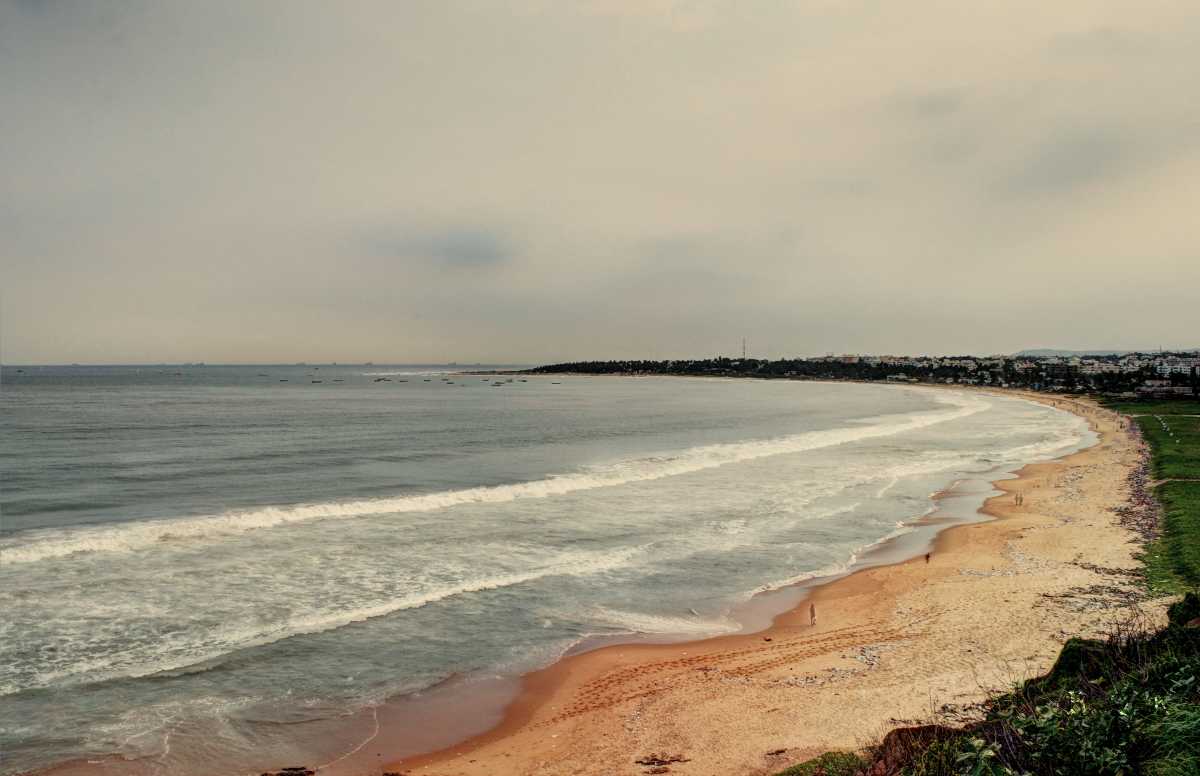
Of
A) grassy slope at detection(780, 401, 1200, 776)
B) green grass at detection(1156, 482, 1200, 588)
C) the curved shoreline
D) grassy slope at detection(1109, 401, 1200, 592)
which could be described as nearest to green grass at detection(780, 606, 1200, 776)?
grassy slope at detection(780, 401, 1200, 776)

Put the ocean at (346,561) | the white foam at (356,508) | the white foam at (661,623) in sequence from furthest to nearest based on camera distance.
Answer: the white foam at (356,508) < the white foam at (661,623) < the ocean at (346,561)

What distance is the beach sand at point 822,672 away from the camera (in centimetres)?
1026

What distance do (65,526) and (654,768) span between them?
24.3 m

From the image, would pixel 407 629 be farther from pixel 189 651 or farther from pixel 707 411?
pixel 707 411

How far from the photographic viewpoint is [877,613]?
53.6ft

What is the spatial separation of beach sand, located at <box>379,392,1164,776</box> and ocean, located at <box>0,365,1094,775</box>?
5.64 feet

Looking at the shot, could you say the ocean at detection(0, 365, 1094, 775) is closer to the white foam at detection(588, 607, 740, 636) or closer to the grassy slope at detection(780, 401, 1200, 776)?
the white foam at detection(588, 607, 740, 636)

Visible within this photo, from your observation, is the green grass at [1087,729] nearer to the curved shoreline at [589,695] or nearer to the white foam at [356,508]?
the curved shoreline at [589,695]

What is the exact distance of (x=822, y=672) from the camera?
1277cm

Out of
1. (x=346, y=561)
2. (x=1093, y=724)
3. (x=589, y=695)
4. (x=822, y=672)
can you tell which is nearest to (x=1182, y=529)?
(x=822, y=672)

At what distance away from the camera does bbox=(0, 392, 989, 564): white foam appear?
22.3 meters

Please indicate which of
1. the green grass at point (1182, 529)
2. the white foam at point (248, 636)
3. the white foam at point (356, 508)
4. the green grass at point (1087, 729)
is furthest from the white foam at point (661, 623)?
the white foam at point (356, 508)

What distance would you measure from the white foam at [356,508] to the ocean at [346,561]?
136 millimetres

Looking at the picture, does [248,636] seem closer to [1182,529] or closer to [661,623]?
[661,623]
